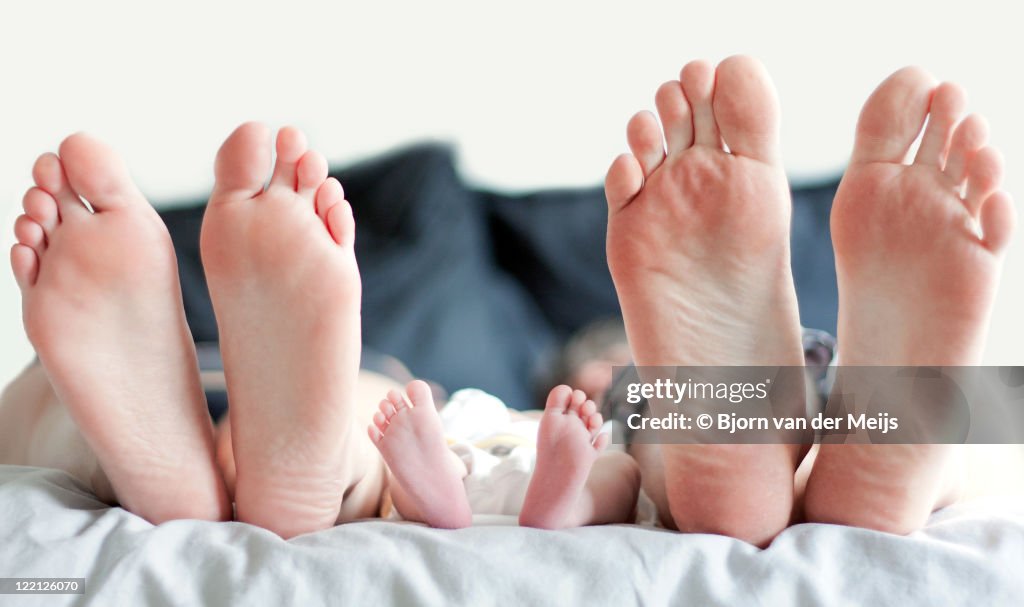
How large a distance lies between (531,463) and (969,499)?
0.46 meters

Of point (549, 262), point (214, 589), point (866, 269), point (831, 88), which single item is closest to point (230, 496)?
point (214, 589)

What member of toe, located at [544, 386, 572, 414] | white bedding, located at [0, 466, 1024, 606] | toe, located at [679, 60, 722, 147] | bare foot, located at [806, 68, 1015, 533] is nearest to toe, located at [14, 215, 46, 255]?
white bedding, located at [0, 466, 1024, 606]

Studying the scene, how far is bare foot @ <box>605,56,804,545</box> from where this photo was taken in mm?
817

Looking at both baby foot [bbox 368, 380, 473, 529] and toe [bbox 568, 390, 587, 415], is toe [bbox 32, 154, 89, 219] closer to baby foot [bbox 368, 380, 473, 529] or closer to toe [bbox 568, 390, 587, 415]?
baby foot [bbox 368, 380, 473, 529]

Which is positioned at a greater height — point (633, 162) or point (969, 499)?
point (633, 162)

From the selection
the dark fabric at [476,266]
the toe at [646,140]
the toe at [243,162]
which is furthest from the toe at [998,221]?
the dark fabric at [476,266]

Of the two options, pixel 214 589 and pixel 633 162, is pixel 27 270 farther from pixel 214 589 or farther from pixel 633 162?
pixel 633 162

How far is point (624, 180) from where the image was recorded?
83cm

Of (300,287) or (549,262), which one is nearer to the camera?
(300,287)

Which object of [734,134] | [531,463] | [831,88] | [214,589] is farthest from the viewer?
[831,88]

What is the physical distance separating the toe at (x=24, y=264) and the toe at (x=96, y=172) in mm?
66

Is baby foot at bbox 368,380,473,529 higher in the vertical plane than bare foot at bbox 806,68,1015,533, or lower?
lower

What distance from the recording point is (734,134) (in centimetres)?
83

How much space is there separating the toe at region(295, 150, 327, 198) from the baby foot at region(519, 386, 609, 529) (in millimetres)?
271
